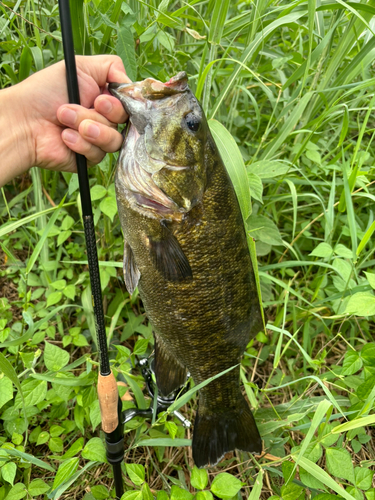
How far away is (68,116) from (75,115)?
0.03 m

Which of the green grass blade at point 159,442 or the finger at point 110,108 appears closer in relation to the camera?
the finger at point 110,108

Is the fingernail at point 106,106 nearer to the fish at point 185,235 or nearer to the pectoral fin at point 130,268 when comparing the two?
the fish at point 185,235

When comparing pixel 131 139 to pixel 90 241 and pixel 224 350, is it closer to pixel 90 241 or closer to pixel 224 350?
pixel 90 241

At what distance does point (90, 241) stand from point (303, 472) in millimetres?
1169

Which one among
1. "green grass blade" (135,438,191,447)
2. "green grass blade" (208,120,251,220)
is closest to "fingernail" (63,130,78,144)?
"green grass blade" (208,120,251,220)

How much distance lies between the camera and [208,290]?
1392 millimetres

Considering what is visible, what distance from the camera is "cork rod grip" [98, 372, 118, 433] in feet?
4.01

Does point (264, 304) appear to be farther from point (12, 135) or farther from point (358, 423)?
point (12, 135)

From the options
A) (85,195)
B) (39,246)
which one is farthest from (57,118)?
(39,246)

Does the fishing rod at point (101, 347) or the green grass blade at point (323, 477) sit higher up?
the fishing rod at point (101, 347)

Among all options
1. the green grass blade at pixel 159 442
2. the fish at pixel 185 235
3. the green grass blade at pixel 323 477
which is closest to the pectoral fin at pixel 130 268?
the fish at pixel 185 235

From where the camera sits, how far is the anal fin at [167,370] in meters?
1.56

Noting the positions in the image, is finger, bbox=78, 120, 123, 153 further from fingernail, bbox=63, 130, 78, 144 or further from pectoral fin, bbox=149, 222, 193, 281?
pectoral fin, bbox=149, 222, 193, 281

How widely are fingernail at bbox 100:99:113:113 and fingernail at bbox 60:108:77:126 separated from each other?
109 mm
